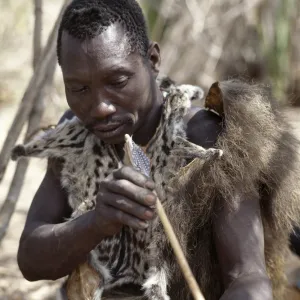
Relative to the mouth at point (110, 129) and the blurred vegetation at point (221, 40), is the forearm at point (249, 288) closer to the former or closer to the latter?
the mouth at point (110, 129)

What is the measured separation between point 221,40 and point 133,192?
478cm

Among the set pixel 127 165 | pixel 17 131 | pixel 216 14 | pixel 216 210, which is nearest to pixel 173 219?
pixel 216 210

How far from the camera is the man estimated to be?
2.17m

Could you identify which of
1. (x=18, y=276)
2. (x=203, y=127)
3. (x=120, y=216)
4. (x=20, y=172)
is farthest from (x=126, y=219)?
(x=18, y=276)

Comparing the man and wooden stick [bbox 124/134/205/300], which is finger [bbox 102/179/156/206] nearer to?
wooden stick [bbox 124/134/205/300]

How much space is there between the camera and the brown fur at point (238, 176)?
2219 millimetres

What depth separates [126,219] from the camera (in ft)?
6.15

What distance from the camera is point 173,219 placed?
2270 millimetres

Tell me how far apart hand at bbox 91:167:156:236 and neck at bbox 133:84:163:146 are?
0.52 meters

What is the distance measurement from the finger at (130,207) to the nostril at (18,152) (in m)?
0.73

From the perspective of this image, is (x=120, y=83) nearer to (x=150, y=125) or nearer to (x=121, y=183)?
(x=150, y=125)

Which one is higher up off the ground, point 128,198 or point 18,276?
point 18,276

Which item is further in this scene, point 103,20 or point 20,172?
point 20,172

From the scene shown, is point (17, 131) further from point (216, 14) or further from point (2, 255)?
point (216, 14)
